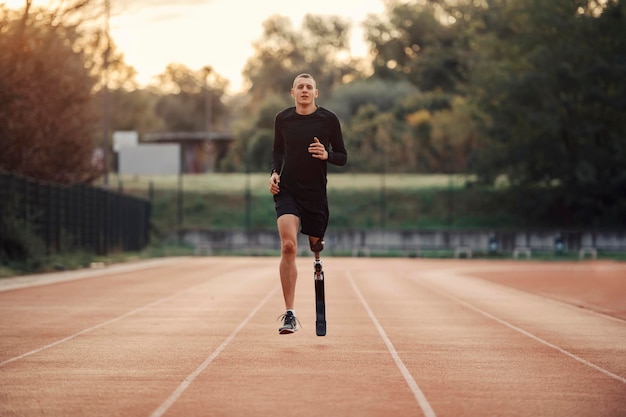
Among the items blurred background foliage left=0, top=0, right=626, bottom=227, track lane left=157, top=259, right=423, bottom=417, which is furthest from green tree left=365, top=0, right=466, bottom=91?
track lane left=157, top=259, right=423, bottom=417

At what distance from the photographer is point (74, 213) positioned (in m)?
36.3

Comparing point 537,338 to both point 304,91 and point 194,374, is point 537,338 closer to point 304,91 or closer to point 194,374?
point 304,91

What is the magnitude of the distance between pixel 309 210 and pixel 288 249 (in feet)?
1.41

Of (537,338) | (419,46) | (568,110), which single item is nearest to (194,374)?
(537,338)

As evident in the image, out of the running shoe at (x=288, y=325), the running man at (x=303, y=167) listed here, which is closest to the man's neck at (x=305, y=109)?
the running man at (x=303, y=167)

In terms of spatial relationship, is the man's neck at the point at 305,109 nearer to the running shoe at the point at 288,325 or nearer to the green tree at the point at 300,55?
the running shoe at the point at 288,325

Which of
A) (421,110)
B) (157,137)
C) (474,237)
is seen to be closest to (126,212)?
(474,237)

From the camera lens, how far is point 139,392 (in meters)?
8.73

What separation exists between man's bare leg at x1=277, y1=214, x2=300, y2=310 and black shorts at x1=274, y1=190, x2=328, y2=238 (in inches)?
3.7

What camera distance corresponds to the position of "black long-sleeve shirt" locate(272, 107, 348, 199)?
38.9ft

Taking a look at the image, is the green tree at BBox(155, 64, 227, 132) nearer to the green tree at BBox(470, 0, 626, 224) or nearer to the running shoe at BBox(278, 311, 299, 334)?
the green tree at BBox(470, 0, 626, 224)

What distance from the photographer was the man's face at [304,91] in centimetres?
1179

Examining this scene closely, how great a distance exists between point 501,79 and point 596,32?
4859mm

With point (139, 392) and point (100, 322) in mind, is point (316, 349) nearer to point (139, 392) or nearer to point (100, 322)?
point (139, 392)
